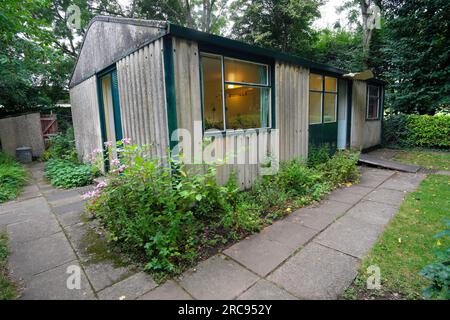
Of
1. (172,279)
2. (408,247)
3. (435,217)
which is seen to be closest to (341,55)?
(435,217)

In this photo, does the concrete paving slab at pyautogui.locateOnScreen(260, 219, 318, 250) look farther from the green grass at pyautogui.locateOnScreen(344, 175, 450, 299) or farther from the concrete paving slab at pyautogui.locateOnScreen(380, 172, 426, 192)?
→ the concrete paving slab at pyautogui.locateOnScreen(380, 172, 426, 192)

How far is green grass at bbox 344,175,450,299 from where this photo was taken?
6.88 feet

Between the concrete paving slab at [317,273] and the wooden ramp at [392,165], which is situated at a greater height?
the wooden ramp at [392,165]

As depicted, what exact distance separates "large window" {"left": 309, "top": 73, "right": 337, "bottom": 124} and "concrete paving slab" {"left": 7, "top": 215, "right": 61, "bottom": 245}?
6175mm

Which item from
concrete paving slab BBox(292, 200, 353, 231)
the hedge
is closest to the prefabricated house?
concrete paving slab BBox(292, 200, 353, 231)

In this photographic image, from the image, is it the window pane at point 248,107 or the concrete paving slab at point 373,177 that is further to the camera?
the concrete paving slab at point 373,177

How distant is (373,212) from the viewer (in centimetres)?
381

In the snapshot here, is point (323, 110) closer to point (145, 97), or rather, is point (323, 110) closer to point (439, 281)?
point (145, 97)

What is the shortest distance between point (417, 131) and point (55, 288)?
12237mm

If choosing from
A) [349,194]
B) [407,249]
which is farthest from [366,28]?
[407,249]

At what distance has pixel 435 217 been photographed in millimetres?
3514

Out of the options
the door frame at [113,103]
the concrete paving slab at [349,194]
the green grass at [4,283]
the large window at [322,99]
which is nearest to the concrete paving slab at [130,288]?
the green grass at [4,283]

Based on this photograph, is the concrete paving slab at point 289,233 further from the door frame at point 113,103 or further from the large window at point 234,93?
the door frame at point 113,103

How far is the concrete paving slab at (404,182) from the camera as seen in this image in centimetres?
501
